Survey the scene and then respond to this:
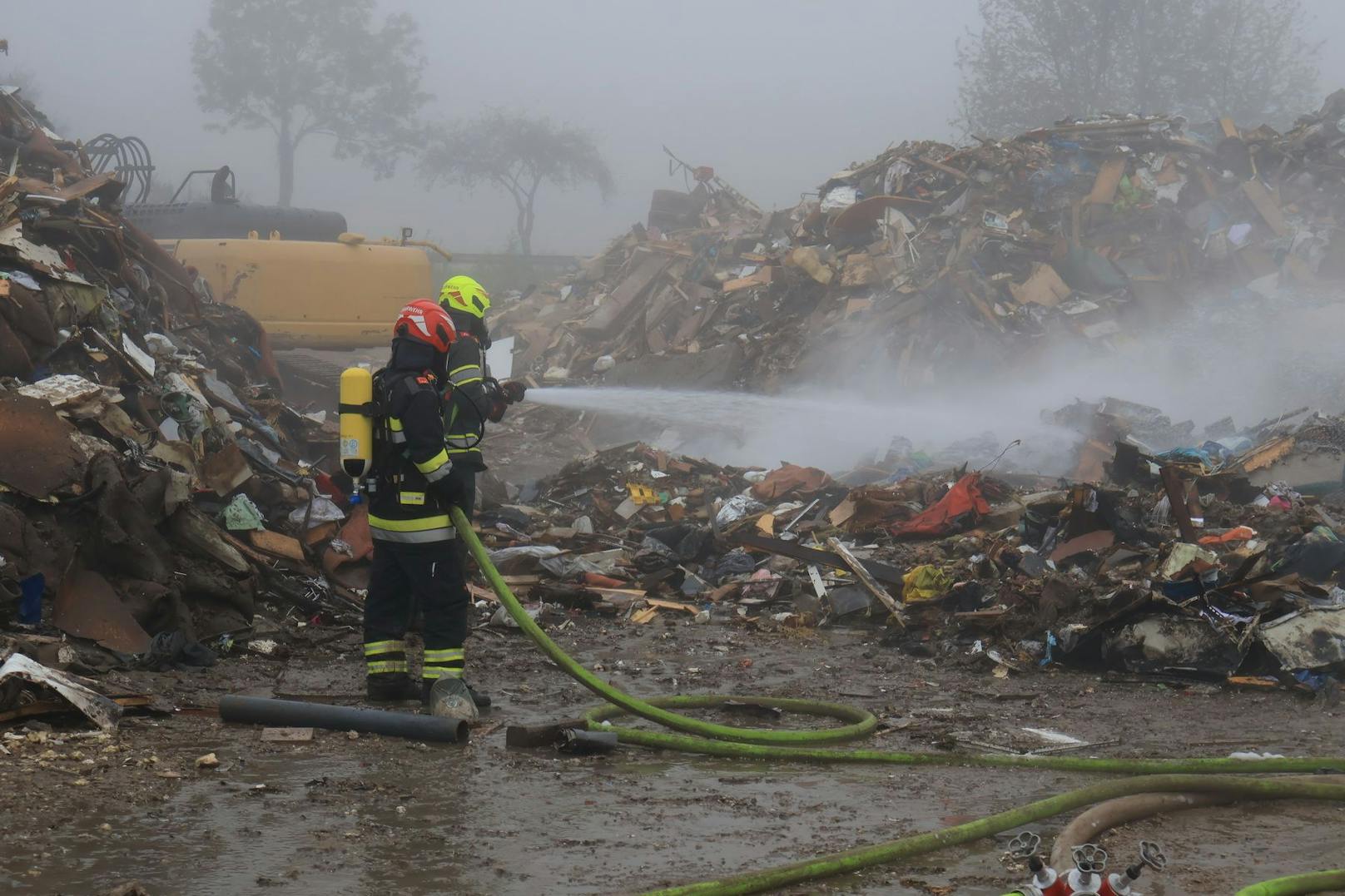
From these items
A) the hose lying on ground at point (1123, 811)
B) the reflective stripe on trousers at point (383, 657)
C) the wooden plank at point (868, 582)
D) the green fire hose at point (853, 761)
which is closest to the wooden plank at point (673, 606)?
the wooden plank at point (868, 582)

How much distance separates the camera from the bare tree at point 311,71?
153ft

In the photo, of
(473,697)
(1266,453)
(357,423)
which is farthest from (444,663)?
(1266,453)

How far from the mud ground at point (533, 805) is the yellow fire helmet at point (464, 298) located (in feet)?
5.85

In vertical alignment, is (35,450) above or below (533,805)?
above

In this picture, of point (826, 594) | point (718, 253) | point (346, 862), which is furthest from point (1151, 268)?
point (346, 862)

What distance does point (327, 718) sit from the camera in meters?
4.55

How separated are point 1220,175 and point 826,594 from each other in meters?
13.2

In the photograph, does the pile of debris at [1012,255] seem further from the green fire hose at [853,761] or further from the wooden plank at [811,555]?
the green fire hose at [853,761]

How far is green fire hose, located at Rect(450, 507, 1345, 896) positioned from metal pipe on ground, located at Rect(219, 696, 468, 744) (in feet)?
2.06

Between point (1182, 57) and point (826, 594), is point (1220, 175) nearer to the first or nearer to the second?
point (826, 594)

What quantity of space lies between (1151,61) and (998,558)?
35238mm

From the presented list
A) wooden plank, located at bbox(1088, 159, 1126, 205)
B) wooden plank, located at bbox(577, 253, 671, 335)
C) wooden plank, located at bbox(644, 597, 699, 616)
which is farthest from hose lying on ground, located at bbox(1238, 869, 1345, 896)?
wooden plank, located at bbox(577, 253, 671, 335)

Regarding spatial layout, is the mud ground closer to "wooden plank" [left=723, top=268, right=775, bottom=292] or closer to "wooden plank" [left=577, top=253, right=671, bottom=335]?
"wooden plank" [left=723, top=268, right=775, bottom=292]

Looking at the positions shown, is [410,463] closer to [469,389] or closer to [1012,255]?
[469,389]
